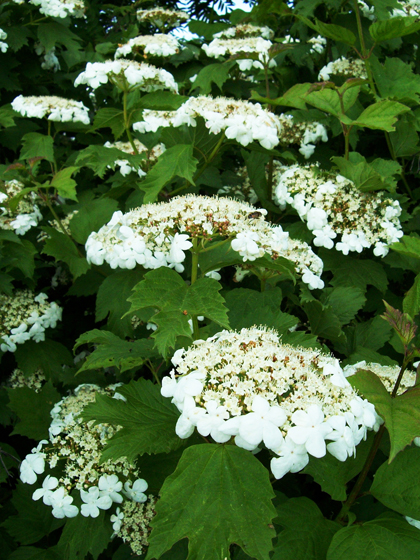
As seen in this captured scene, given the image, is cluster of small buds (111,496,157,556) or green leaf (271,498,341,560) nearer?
green leaf (271,498,341,560)

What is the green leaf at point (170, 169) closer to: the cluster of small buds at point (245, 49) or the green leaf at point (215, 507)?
the cluster of small buds at point (245, 49)

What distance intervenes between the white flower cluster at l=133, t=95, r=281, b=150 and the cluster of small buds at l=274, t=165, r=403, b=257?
0.36 meters

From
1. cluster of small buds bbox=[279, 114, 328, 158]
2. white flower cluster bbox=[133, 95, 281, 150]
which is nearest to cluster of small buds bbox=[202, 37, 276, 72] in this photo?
cluster of small buds bbox=[279, 114, 328, 158]

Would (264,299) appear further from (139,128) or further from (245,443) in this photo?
(139,128)

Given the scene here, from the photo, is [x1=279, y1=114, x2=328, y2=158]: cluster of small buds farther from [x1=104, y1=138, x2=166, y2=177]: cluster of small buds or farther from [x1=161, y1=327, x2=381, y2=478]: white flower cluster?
[x1=161, y1=327, x2=381, y2=478]: white flower cluster

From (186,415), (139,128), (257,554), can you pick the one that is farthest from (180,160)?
(257,554)

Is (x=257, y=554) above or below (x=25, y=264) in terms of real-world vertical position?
above

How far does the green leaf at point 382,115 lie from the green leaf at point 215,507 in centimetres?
191

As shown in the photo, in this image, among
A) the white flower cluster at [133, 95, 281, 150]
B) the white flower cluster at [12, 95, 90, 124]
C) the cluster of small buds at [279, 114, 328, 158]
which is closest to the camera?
the white flower cluster at [133, 95, 281, 150]

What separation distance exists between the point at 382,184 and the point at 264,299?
3.16ft

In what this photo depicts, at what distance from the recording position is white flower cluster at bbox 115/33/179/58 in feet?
12.2

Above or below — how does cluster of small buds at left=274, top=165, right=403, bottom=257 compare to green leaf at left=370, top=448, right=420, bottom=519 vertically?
above

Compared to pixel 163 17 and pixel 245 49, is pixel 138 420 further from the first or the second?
pixel 163 17

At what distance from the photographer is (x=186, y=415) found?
145cm
